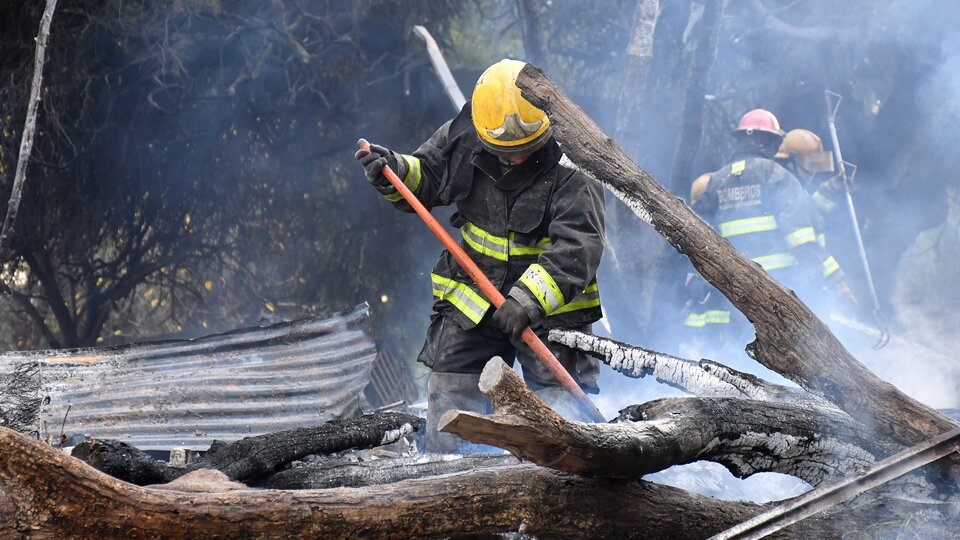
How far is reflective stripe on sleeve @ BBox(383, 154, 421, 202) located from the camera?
456 cm

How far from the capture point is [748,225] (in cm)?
723

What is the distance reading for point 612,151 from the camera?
383cm

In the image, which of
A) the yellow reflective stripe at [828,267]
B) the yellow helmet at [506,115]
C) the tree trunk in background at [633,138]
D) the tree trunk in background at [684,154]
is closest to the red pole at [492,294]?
the yellow helmet at [506,115]

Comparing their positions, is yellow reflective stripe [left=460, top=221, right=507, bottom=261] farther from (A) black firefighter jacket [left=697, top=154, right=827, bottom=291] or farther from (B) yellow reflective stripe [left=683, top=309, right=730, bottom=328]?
(B) yellow reflective stripe [left=683, top=309, right=730, bottom=328]

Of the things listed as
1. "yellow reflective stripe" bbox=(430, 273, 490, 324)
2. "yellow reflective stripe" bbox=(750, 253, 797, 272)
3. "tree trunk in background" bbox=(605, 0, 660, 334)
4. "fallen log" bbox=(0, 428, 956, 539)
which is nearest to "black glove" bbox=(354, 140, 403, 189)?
"yellow reflective stripe" bbox=(430, 273, 490, 324)

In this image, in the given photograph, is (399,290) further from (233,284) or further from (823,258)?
(823,258)

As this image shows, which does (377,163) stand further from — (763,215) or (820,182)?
(820,182)

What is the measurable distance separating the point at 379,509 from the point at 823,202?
7.34 meters

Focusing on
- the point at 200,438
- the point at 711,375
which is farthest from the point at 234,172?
the point at 711,375

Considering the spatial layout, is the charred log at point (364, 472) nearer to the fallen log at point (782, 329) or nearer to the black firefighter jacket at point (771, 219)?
the fallen log at point (782, 329)

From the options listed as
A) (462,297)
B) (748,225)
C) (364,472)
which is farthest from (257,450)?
(748,225)

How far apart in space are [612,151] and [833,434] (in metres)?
1.34

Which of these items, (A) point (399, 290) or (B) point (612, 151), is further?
(A) point (399, 290)

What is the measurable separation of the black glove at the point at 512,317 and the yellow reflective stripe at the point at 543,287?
0.09 meters
